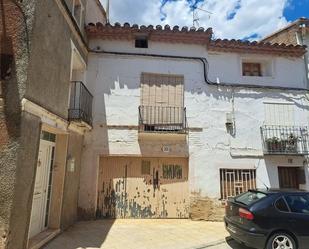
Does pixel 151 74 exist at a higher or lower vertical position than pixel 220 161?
higher

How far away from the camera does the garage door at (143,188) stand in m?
9.72

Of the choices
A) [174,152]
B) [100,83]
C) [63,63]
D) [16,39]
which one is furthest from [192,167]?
[16,39]

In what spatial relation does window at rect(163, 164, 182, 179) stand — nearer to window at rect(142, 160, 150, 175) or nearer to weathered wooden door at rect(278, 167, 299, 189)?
window at rect(142, 160, 150, 175)

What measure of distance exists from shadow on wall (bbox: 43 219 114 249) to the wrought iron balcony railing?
11.6 feet

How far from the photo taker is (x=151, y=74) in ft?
34.6

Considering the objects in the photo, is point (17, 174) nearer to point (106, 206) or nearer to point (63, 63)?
point (63, 63)

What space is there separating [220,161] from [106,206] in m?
4.41

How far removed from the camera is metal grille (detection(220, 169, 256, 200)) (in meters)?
10.1

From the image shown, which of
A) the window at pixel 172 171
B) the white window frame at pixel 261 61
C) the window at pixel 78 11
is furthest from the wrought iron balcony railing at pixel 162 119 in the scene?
the window at pixel 78 11

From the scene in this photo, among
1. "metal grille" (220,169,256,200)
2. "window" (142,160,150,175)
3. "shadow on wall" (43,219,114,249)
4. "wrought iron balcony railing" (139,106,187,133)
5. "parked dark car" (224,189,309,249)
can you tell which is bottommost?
"shadow on wall" (43,219,114,249)

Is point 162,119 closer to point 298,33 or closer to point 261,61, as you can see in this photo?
point 261,61

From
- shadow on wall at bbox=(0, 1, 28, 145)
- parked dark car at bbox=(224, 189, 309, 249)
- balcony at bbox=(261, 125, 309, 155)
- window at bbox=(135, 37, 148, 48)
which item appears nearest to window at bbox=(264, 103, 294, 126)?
balcony at bbox=(261, 125, 309, 155)

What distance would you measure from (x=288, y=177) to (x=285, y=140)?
149 cm

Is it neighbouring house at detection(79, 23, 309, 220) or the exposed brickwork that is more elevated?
neighbouring house at detection(79, 23, 309, 220)
